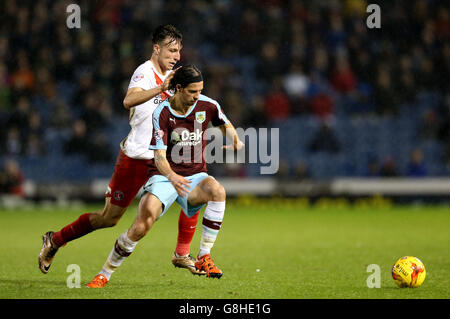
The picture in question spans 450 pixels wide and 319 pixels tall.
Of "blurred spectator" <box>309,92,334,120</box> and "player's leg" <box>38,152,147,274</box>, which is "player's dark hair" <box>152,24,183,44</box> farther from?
"blurred spectator" <box>309,92,334,120</box>

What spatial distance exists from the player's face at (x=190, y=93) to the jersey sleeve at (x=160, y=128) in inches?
8.7

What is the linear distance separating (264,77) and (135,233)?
549 inches

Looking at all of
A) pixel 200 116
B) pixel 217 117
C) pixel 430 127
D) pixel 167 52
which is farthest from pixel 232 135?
pixel 430 127

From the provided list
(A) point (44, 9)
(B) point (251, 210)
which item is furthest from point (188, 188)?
(A) point (44, 9)

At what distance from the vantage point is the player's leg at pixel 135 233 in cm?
712

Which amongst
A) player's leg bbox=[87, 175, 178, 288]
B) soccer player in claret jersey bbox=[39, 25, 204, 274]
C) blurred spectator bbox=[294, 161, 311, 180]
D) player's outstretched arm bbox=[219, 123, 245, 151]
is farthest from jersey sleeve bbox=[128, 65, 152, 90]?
blurred spectator bbox=[294, 161, 311, 180]

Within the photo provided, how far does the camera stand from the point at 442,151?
1925 cm

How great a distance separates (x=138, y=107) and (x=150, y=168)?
0.67 meters

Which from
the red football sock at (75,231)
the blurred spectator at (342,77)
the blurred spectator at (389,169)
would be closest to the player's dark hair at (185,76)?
the red football sock at (75,231)

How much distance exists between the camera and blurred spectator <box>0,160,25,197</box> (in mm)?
18125

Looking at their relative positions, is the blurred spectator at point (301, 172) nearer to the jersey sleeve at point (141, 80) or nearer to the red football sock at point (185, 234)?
the red football sock at point (185, 234)

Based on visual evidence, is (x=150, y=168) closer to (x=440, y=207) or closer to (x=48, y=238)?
(x=48, y=238)

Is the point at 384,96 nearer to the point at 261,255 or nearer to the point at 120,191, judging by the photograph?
the point at 261,255

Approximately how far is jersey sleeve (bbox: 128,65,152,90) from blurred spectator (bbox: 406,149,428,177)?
12190 mm
